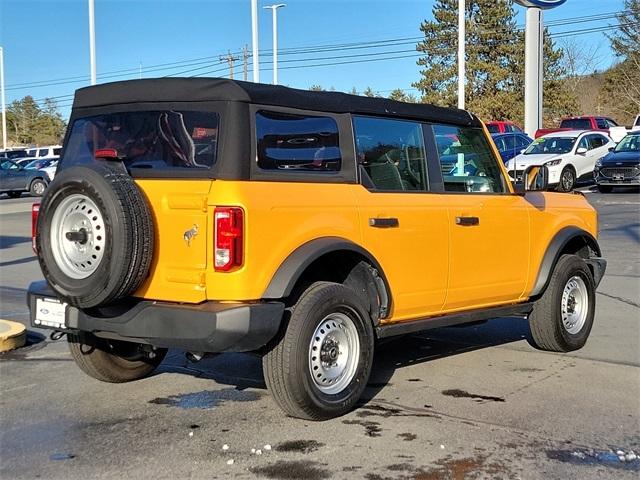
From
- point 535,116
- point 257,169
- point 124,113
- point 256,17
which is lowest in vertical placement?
point 257,169

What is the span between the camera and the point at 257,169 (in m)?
4.51

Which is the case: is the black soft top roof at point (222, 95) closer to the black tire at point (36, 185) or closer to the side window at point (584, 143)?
the side window at point (584, 143)

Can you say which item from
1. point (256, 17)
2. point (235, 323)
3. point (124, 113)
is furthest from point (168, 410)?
point (256, 17)

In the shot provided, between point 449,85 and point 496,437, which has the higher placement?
point 449,85

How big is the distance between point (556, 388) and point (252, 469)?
8.41 ft

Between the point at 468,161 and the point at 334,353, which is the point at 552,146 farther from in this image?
the point at 334,353

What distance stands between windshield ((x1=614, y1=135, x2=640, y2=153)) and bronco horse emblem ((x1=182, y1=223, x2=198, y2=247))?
20.9 metres

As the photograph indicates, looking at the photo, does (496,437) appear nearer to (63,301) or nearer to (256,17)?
(63,301)

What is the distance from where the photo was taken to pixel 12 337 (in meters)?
6.80

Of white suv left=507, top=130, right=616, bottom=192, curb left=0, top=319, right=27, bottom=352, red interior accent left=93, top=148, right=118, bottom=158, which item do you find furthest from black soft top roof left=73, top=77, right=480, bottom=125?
white suv left=507, top=130, right=616, bottom=192

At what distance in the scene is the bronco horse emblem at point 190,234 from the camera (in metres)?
4.35

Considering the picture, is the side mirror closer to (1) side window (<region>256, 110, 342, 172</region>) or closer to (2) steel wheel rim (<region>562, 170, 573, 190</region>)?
(1) side window (<region>256, 110, 342, 172</region>)

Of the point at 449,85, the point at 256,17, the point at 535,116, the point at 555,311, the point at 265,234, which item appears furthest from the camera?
the point at 449,85

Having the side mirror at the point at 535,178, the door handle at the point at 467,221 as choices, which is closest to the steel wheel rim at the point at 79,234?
the door handle at the point at 467,221
